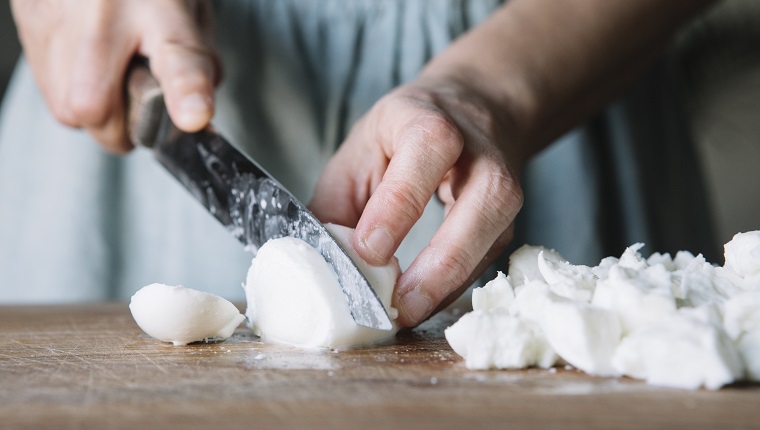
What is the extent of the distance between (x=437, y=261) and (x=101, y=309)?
80cm

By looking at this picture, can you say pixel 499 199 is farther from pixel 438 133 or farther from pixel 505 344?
pixel 505 344

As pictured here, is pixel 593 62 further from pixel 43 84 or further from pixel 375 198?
pixel 43 84

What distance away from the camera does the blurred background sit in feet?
8.86

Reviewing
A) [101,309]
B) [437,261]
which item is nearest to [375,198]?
[437,261]

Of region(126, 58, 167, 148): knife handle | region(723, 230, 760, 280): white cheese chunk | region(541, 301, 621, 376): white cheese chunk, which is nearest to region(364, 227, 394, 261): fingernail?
region(541, 301, 621, 376): white cheese chunk

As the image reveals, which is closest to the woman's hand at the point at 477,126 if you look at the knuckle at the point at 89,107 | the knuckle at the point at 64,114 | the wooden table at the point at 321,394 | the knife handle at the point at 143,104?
the wooden table at the point at 321,394

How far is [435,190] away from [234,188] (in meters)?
0.34

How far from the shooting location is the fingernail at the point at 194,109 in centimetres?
A: 126

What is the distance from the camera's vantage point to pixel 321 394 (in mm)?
732

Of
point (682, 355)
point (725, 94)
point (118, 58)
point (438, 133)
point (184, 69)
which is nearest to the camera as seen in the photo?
point (682, 355)

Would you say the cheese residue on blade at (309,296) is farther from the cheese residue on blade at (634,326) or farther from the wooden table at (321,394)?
the cheese residue on blade at (634,326)

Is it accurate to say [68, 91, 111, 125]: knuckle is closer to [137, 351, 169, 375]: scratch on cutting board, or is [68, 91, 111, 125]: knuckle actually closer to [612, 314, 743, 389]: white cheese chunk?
[137, 351, 169, 375]: scratch on cutting board

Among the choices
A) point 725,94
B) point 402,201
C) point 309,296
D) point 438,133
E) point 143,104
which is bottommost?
point 309,296

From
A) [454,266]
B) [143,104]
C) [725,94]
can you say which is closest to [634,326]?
[454,266]
